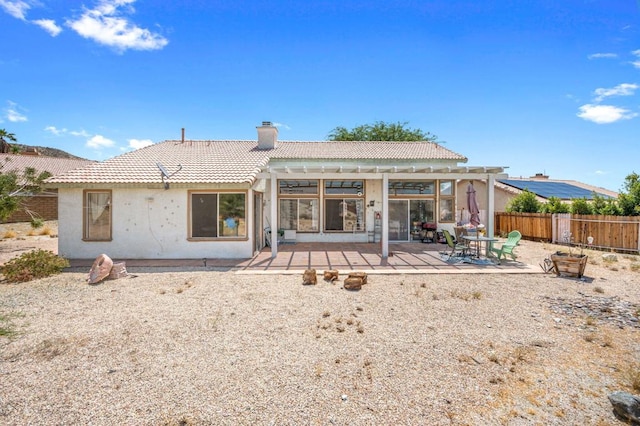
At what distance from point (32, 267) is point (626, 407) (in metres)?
11.9

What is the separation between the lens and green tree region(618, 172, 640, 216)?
495 inches

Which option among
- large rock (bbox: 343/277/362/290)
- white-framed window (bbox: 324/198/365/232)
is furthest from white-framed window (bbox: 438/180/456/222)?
large rock (bbox: 343/277/362/290)

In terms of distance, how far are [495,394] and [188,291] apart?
20.4 ft

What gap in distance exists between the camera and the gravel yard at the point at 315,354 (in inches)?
116

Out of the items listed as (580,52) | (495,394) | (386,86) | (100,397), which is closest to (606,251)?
(580,52)

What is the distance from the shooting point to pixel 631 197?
41.7 feet

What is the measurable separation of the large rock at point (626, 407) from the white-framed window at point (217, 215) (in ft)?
31.3

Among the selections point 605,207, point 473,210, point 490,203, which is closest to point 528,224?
point 605,207

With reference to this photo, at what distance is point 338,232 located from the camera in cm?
1479

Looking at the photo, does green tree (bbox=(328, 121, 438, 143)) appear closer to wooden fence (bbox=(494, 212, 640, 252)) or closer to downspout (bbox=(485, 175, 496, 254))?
wooden fence (bbox=(494, 212, 640, 252))

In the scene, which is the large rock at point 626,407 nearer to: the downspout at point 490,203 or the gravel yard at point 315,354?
the gravel yard at point 315,354

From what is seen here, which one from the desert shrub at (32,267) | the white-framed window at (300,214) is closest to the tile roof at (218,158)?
the white-framed window at (300,214)

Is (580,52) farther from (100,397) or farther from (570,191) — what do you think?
(570,191)

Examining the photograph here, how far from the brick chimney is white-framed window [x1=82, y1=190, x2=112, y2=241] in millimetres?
8498
